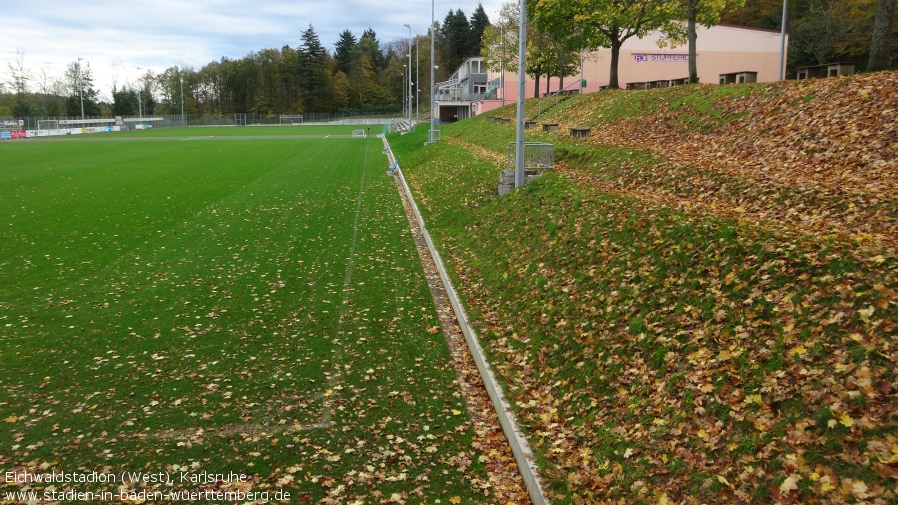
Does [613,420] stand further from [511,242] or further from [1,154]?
[1,154]

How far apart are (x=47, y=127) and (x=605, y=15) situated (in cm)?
8789

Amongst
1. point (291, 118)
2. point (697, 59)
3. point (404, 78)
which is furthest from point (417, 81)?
point (404, 78)

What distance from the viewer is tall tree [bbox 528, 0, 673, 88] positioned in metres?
31.2

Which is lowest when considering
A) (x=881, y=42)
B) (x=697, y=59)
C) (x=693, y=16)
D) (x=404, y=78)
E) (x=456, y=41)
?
(x=881, y=42)

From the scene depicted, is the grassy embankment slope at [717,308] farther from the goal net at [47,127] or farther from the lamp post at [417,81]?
the goal net at [47,127]

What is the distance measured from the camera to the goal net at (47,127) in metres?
85.1

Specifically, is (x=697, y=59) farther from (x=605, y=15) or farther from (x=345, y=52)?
(x=345, y=52)

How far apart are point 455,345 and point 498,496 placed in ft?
13.3

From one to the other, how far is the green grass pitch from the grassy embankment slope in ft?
4.33

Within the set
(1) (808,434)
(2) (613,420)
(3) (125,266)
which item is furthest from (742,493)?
(3) (125,266)

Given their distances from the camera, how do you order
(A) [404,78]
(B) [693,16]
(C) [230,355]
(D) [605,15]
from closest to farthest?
(C) [230,355] < (B) [693,16] < (D) [605,15] < (A) [404,78]

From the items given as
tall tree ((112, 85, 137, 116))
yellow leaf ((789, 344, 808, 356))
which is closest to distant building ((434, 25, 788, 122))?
yellow leaf ((789, 344, 808, 356))

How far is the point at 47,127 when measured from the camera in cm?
8988

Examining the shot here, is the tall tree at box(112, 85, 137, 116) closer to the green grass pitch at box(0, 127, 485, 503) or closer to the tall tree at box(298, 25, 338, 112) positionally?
the tall tree at box(298, 25, 338, 112)
